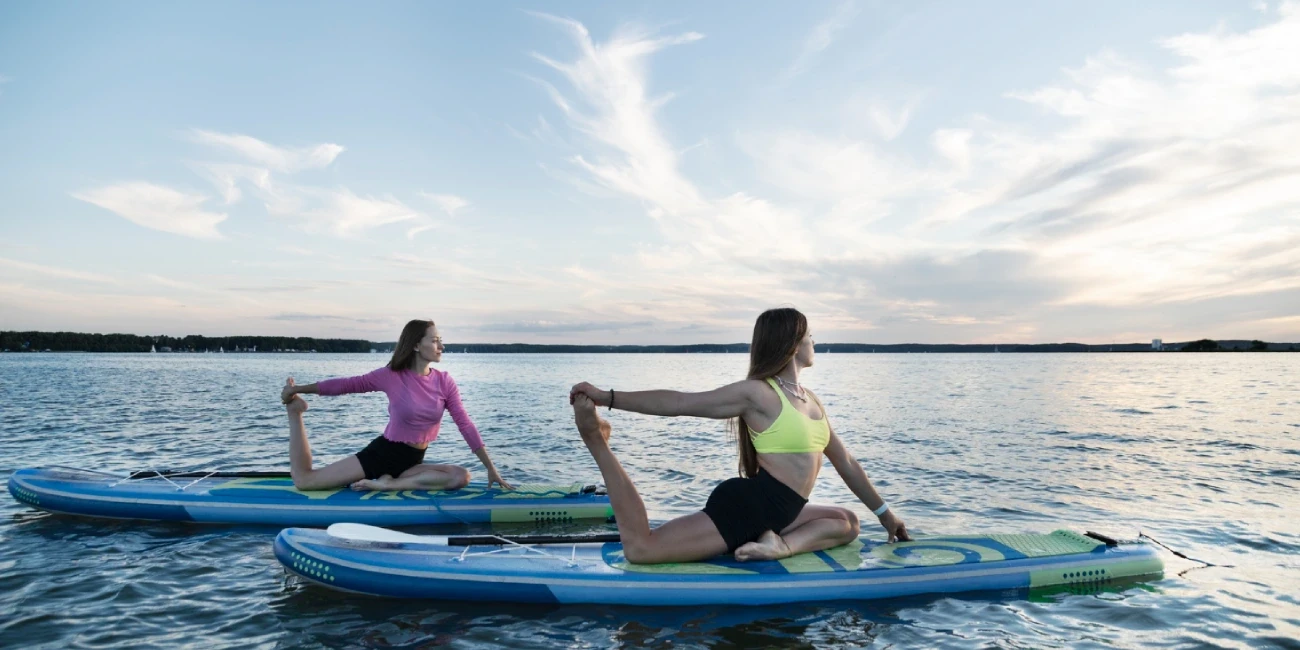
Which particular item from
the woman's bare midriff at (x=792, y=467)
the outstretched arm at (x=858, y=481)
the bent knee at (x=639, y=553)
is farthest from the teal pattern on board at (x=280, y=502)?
the woman's bare midriff at (x=792, y=467)

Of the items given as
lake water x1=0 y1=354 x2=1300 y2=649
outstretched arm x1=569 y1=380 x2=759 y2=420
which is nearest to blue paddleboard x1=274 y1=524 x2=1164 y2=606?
lake water x1=0 y1=354 x2=1300 y2=649

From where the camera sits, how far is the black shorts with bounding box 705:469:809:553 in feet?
20.1

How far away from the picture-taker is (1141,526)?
10125 millimetres

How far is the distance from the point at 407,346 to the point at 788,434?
18.1ft

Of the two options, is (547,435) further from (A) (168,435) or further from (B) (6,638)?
(B) (6,638)

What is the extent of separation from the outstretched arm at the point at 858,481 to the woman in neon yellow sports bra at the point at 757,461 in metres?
0.03

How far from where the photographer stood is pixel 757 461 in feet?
20.3

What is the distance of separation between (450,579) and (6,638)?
3.36 meters

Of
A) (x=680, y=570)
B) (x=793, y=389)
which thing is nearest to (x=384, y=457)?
(x=680, y=570)

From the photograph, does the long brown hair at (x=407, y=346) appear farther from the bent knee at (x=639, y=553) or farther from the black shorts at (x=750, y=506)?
the black shorts at (x=750, y=506)

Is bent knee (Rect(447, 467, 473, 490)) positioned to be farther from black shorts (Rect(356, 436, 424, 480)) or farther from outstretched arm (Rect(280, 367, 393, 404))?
outstretched arm (Rect(280, 367, 393, 404))

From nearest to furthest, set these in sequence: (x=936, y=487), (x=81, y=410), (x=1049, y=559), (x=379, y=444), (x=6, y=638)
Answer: (x=6, y=638), (x=1049, y=559), (x=379, y=444), (x=936, y=487), (x=81, y=410)

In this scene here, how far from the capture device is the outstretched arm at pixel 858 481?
6574 millimetres

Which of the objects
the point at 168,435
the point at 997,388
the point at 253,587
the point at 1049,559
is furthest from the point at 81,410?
the point at 997,388
